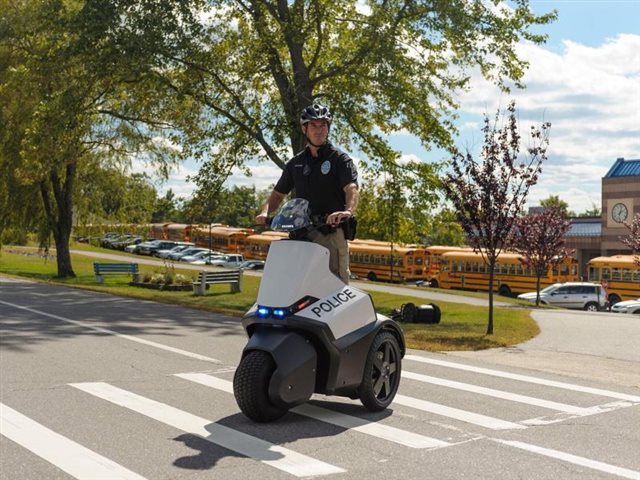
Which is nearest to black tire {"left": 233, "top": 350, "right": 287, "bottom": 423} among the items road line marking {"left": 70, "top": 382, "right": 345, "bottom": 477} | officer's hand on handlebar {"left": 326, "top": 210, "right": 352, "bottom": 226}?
road line marking {"left": 70, "top": 382, "right": 345, "bottom": 477}

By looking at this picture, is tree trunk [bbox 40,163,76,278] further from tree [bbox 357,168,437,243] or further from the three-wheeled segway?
the three-wheeled segway

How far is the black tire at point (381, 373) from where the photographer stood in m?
6.53

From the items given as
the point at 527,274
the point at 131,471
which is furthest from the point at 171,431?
the point at 527,274

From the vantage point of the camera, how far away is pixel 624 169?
237 ft

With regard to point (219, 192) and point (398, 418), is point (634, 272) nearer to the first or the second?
point (219, 192)

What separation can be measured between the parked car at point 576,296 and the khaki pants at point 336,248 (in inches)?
1379

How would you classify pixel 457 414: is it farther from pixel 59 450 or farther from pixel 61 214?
pixel 61 214

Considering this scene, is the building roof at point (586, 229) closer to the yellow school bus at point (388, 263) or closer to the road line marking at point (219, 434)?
the yellow school bus at point (388, 263)

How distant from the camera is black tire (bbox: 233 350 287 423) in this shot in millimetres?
5949

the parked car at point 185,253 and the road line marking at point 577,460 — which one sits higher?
the parked car at point 185,253

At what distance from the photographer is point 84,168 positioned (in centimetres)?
3638

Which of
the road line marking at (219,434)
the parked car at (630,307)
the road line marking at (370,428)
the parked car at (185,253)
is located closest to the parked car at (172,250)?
the parked car at (185,253)

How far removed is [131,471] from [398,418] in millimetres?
2373

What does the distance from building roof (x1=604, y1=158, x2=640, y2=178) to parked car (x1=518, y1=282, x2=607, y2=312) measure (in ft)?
111
